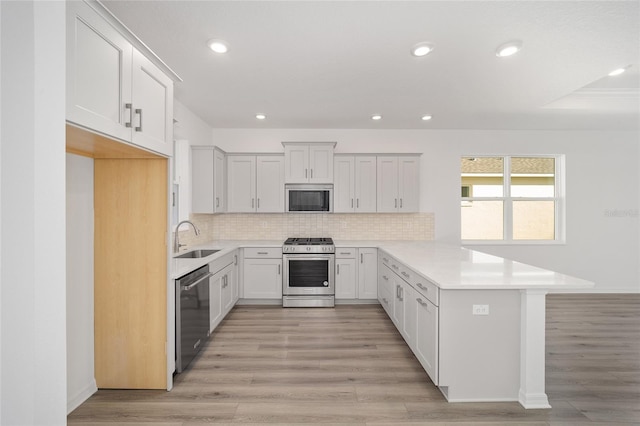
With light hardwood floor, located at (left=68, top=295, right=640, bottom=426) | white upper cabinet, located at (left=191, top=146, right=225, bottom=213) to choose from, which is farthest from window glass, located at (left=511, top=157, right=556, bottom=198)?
white upper cabinet, located at (left=191, top=146, right=225, bottom=213)

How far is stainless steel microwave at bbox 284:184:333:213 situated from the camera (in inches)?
→ 192

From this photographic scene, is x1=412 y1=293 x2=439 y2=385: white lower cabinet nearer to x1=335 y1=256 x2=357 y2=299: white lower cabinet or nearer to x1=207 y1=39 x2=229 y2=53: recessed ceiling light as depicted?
x1=335 y1=256 x2=357 y2=299: white lower cabinet

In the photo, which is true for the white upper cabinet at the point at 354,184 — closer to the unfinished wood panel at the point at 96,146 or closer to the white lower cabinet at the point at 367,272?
the white lower cabinet at the point at 367,272

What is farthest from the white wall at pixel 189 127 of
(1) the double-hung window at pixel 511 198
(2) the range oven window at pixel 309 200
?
(1) the double-hung window at pixel 511 198

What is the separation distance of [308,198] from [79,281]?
10.4 feet

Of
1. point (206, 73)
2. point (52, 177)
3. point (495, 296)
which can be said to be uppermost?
point (206, 73)

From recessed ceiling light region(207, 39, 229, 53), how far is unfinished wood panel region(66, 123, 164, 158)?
0.98 meters

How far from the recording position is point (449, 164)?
17.1 feet

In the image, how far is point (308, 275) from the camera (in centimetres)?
454

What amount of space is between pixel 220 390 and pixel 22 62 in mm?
2479

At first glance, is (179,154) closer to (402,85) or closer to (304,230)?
(304,230)

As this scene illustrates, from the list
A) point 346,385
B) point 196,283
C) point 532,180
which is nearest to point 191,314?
point 196,283

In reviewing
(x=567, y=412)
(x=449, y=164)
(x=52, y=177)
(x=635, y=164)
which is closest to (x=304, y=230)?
(x=449, y=164)

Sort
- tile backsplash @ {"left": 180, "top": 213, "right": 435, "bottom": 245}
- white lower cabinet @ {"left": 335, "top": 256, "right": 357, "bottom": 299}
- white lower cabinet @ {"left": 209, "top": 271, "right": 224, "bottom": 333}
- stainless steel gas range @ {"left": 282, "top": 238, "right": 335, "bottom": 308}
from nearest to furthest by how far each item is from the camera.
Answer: white lower cabinet @ {"left": 209, "top": 271, "right": 224, "bottom": 333} → stainless steel gas range @ {"left": 282, "top": 238, "right": 335, "bottom": 308} → white lower cabinet @ {"left": 335, "top": 256, "right": 357, "bottom": 299} → tile backsplash @ {"left": 180, "top": 213, "right": 435, "bottom": 245}
